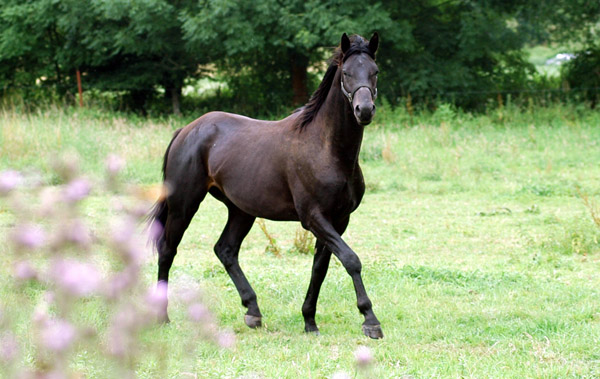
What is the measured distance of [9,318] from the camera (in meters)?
2.45

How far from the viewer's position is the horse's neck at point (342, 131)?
5.26m

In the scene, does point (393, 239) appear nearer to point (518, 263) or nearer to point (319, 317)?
point (518, 263)

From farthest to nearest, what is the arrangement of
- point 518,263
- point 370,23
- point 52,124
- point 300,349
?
1. point 370,23
2. point 52,124
3. point 518,263
4. point 300,349

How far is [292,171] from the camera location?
18.0ft

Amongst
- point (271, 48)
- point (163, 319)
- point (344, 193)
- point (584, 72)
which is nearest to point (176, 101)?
point (271, 48)

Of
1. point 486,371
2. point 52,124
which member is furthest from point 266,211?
point 52,124

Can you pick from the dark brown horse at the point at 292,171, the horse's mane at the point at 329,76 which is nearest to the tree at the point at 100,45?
the dark brown horse at the point at 292,171

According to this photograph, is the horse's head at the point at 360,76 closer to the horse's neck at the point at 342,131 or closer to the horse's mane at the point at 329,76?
the horse's mane at the point at 329,76

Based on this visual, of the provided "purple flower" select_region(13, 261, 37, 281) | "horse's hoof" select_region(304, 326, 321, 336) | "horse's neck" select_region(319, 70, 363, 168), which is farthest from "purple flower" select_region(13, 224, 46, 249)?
"horse's hoof" select_region(304, 326, 321, 336)

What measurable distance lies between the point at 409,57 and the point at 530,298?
17.6 meters

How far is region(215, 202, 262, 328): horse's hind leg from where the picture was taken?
19.4 ft

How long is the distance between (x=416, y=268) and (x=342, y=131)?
95.1 inches

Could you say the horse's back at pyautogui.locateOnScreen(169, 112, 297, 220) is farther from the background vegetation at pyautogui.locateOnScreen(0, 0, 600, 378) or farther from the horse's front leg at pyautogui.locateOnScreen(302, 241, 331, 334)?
the background vegetation at pyautogui.locateOnScreen(0, 0, 600, 378)

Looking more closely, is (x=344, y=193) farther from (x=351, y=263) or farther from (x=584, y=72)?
(x=584, y=72)
